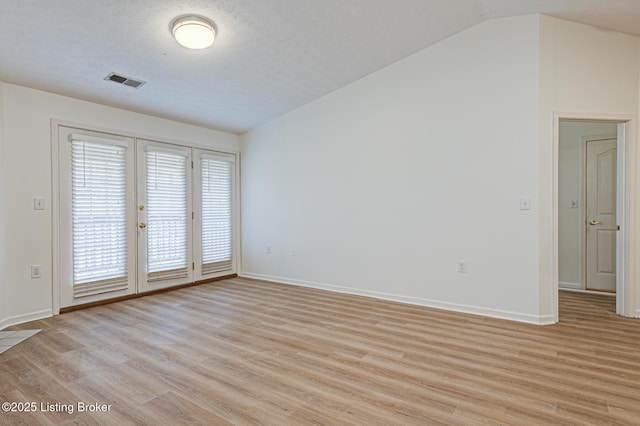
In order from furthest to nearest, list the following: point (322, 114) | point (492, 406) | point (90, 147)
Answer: point (322, 114), point (90, 147), point (492, 406)

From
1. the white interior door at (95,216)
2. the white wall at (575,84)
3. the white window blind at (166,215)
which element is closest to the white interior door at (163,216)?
the white window blind at (166,215)

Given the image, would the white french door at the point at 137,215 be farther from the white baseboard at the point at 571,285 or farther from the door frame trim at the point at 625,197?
the white baseboard at the point at 571,285

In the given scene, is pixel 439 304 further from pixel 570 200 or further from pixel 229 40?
pixel 229 40

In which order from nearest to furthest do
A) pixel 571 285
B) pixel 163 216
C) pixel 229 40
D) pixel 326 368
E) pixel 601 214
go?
1. pixel 326 368
2. pixel 229 40
3. pixel 601 214
4. pixel 571 285
5. pixel 163 216

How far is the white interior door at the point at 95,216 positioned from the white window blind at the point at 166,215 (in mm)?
A: 250

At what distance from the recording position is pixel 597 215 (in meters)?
4.61

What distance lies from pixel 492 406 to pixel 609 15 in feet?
12.1

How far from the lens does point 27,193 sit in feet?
12.0

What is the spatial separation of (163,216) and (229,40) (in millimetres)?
2740

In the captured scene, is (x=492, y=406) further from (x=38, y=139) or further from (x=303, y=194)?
(x=38, y=139)

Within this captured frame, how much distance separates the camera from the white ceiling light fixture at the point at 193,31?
9.51 feet

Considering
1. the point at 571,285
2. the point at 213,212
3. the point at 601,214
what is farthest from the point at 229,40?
the point at 571,285

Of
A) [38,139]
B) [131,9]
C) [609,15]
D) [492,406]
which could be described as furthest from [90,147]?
[609,15]

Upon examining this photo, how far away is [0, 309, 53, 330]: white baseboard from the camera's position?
347cm
